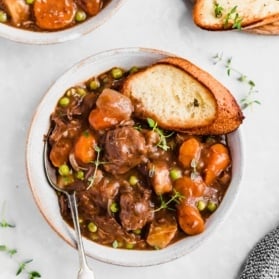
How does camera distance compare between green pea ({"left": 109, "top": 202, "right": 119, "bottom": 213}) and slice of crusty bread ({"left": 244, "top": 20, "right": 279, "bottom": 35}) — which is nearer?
green pea ({"left": 109, "top": 202, "right": 119, "bottom": 213})

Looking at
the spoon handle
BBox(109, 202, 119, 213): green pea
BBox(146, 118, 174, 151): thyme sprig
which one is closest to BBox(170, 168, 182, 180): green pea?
BBox(146, 118, 174, 151): thyme sprig

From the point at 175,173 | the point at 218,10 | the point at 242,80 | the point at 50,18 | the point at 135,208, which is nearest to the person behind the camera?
the point at 135,208

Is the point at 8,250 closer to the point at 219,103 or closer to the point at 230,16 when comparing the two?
the point at 219,103

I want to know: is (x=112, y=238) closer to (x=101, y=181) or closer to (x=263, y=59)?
(x=101, y=181)

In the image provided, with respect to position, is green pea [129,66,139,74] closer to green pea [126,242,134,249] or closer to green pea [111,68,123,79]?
green pea [111,68,123,79]

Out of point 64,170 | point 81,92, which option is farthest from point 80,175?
point 81,92

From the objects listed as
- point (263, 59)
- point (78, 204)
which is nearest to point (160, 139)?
point (78, 204)
